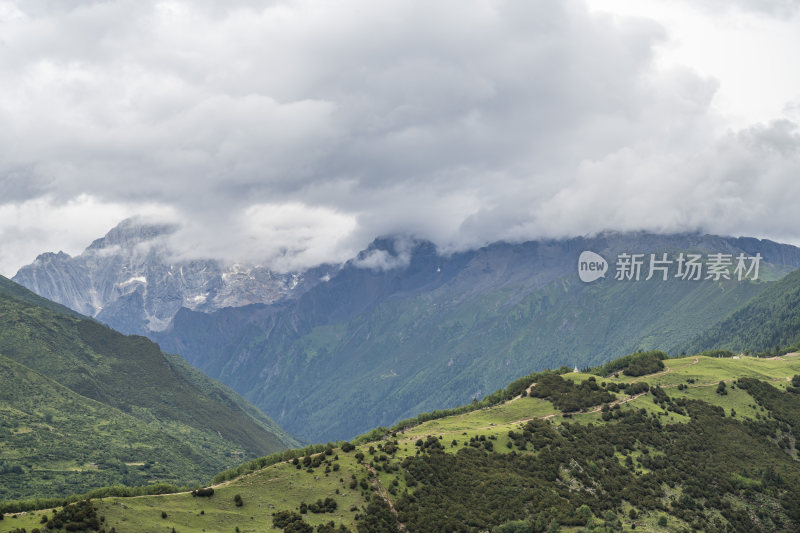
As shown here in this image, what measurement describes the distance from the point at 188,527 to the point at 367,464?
191ft

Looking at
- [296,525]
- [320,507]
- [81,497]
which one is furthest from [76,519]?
[320,507]

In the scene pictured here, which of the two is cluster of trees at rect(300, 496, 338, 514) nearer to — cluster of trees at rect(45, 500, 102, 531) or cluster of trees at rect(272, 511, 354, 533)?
cluster of trees at rect(272, 511, 354, 533)

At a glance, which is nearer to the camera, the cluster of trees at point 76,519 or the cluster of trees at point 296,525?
the cluster of trees at point 76,519

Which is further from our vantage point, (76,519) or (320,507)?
(320,507)

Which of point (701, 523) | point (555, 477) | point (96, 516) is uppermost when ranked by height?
point (96, 516)

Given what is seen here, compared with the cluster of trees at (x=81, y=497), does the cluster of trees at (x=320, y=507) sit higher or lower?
lower

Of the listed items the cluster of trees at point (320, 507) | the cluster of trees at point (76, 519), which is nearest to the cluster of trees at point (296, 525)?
the cluster of trees at point (320, 507)

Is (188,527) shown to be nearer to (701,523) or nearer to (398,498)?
(398,498)

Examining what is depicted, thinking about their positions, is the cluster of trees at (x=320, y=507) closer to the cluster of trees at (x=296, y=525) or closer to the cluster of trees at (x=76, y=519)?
the cluster of trees at (x=296, y=525)

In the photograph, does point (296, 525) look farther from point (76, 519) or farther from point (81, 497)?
point (81, 497)

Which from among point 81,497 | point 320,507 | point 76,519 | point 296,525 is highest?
point 76,519

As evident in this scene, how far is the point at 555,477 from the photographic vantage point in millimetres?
194000

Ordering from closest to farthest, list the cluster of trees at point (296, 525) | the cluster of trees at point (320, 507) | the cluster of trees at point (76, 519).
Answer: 1. the cluster of trees at point (76, 519)
2. the cluster of trees at point (296, 525)
3. the cluster of trees at point (320, 507)

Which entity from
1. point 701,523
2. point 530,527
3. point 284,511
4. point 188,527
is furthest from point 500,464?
point 188,527
